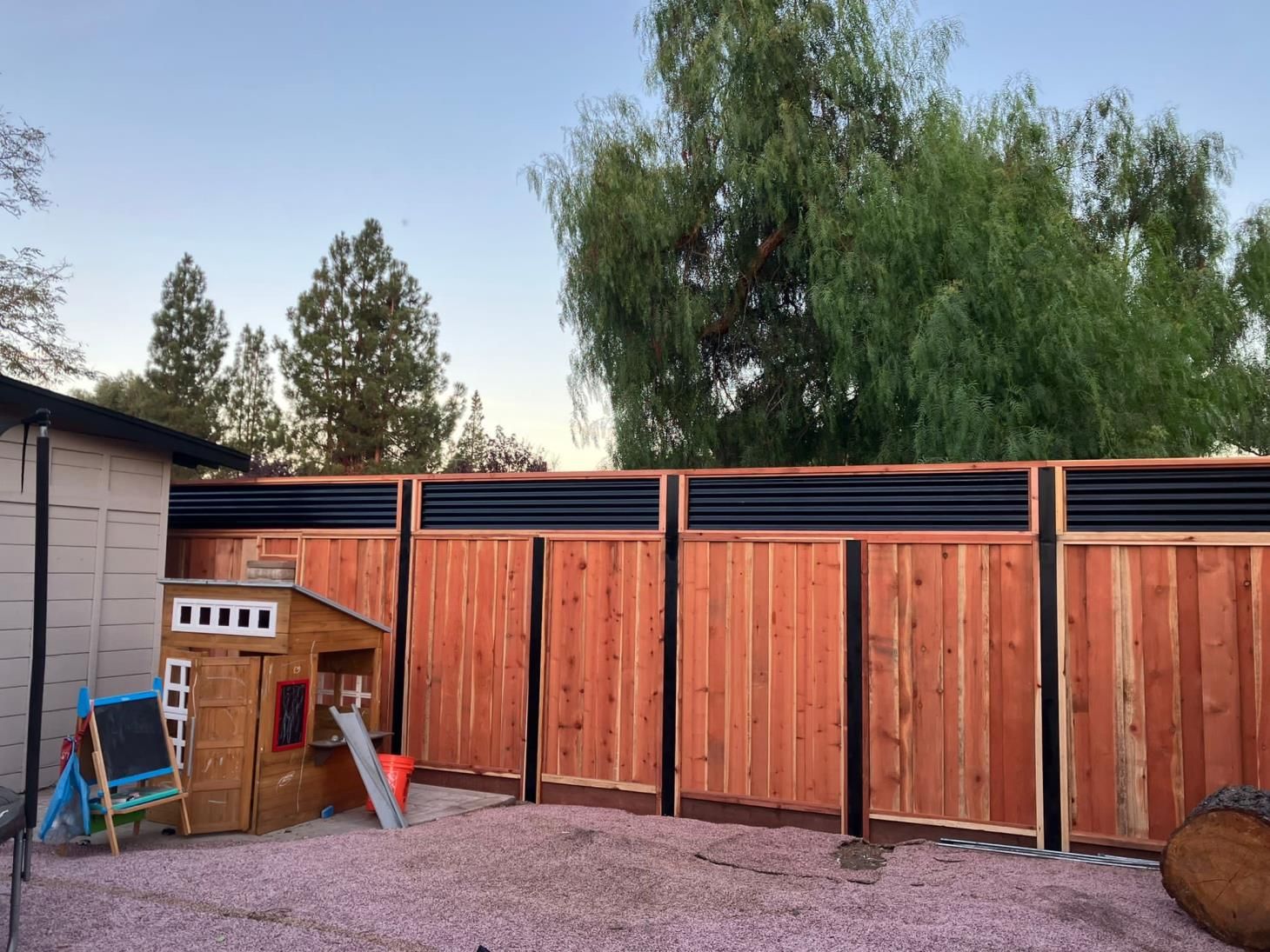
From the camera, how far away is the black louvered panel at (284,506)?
26.5 feet

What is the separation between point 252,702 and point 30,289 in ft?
51.8

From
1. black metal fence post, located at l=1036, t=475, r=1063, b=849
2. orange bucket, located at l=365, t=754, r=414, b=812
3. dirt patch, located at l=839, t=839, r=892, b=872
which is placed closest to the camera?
dirt patch, located at l=839, t=839, r=892, b=872

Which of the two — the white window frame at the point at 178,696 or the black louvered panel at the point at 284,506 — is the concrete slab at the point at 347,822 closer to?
the white window frame at the point at 178,696

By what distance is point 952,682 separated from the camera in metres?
6.11

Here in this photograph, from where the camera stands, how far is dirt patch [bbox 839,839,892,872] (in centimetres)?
552

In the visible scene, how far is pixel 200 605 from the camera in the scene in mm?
6359

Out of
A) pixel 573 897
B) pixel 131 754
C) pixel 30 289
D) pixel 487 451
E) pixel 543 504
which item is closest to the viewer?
pixel 573 897

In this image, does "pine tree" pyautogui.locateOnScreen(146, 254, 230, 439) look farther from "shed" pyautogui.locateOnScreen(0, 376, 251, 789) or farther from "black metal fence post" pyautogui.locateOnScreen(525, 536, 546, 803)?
"black metal fence post" pyautogui.locateOnScreen(525, 536, 546, 803)

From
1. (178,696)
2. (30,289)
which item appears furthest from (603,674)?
(30,289)

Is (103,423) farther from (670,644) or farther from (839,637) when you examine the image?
(839,637)

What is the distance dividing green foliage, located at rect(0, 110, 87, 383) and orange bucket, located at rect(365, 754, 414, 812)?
15.7 meters

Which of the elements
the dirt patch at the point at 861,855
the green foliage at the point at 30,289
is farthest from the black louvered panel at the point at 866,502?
the green foliage at the point at 30,289

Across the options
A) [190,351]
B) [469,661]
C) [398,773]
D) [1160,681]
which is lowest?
[398,773]

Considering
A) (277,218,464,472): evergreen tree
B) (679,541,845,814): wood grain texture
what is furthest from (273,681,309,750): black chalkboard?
(277,218,464,472): evergreen tree
